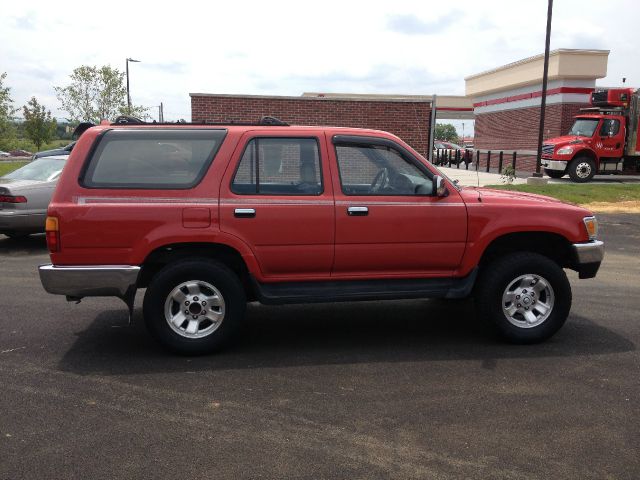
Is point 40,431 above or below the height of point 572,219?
below

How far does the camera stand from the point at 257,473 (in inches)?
130

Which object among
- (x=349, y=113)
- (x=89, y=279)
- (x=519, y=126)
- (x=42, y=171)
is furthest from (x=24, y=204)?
(x=519, y=126)

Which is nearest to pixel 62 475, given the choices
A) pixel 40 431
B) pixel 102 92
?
pixel 40 431

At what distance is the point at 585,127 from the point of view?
76.5 ft

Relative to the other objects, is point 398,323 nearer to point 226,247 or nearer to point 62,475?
point 226,247

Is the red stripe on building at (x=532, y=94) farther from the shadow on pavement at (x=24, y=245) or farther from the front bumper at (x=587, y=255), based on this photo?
the front bumper at (x=587, y=255)

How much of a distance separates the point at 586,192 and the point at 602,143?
5.15m

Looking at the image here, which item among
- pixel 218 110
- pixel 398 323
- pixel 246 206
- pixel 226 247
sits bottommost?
pixel 398 323

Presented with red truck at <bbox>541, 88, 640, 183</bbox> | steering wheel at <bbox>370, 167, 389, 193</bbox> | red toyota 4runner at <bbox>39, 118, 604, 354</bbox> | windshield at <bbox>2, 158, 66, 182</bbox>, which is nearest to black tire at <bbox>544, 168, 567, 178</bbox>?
red truck at <bbox>541, 88, 640, 183</bbox>

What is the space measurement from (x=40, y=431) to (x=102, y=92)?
3332 centimetres

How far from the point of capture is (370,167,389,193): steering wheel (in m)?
5.33

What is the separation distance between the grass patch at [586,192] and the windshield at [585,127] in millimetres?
3279

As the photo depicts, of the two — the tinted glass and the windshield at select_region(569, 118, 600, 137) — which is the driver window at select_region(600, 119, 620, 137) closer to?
the windshield at select_region(569, 118, 600, 137)

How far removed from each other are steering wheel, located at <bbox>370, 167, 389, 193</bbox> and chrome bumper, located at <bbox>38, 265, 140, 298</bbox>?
2.09m
